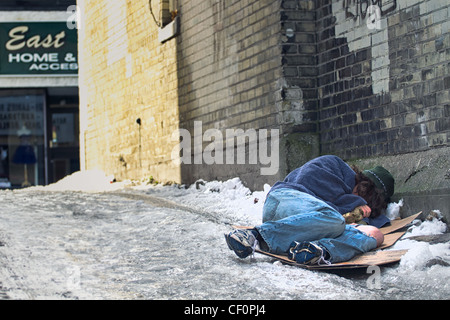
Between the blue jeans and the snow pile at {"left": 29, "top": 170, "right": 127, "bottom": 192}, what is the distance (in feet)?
31.5

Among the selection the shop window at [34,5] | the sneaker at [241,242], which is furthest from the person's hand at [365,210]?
the shop window at [34,5]

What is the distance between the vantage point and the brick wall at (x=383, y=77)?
7969mm

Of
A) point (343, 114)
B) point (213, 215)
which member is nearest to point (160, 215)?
point (213, 215)

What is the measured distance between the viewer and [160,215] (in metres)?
9.05

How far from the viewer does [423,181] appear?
7.89m

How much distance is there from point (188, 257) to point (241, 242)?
0.72m

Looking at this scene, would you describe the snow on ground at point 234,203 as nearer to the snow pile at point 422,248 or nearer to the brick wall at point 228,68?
the snow pile at point 422,248

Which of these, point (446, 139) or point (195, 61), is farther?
point (195, 61)

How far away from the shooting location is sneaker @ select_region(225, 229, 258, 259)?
620cm

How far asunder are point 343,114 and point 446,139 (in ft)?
6.65

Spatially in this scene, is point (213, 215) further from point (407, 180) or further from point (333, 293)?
point (333, 293)

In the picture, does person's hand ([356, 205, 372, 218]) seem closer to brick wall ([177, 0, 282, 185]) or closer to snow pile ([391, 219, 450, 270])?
snow pile ([391, 219, 450, 270])

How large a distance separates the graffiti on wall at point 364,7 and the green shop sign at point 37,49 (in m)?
14.5

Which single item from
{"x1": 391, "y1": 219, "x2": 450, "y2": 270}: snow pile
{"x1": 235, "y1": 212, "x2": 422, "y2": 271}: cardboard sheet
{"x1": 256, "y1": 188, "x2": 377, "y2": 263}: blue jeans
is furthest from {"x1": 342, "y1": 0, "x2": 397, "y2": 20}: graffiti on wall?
{"x1": 256, "y1": 188, "x2": 377, "y2": 263}: blue jeans
